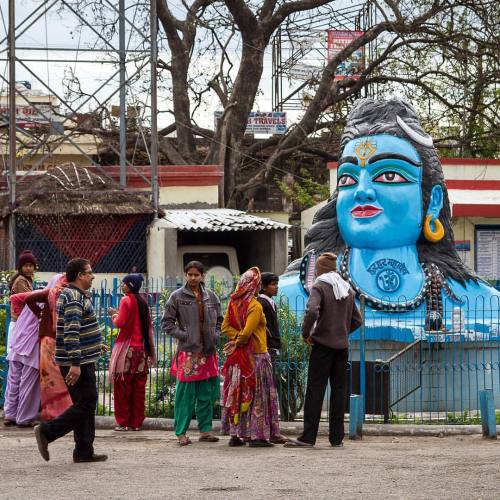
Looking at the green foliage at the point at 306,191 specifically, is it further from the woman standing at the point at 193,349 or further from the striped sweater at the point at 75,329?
the striped sweater at the point at 75,329

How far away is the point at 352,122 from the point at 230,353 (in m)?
6.73

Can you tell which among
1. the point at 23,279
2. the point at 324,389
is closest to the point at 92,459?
the point at 324,389

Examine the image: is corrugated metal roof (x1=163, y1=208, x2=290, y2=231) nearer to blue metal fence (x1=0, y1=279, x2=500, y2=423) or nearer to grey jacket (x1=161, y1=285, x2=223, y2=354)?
blue metal fence (x1=0, y1=279, x2=500, y2=423)

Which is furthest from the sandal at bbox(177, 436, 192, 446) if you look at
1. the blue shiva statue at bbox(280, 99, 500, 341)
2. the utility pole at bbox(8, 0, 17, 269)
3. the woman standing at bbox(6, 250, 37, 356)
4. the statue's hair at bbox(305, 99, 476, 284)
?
the utility pole at bbox(8, 0, 17, 269)

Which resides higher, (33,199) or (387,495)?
(33,199)

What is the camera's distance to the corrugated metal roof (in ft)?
72.8

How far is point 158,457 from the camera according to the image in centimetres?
975

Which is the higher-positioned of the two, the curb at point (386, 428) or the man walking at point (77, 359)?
the man walking at point (77, 359)

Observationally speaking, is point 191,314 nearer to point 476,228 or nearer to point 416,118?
point 416,118

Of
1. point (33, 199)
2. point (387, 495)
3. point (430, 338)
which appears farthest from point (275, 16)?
point (387, 495)

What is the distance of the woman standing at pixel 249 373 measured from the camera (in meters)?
10.5

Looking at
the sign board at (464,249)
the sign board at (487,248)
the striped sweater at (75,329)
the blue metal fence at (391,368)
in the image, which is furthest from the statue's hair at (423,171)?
the sign board at (487,248)

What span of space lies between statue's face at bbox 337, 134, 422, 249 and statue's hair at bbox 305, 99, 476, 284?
144 millimetres

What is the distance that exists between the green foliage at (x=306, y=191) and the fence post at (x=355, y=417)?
2199cm
